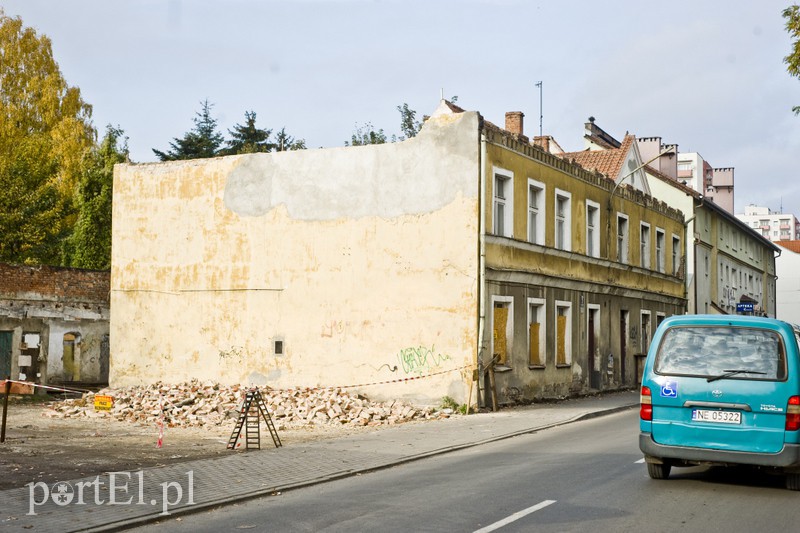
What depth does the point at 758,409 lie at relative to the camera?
9.77 m

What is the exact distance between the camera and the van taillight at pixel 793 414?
963cm

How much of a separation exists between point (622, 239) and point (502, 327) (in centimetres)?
1067

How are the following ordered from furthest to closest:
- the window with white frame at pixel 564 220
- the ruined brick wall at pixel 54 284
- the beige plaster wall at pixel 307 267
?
the ruined brick wall at pixel 54 284 → the window with white frame at pixel 564 220 → the beige plaster wall at pixel 307 267

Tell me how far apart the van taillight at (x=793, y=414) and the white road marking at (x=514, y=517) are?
2708 mm

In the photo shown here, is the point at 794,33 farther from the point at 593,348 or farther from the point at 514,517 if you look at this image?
the point at 593,348

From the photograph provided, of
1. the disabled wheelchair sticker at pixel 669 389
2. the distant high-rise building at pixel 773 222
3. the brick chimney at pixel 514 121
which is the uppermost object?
the distant high-rise building at pixel 773 222

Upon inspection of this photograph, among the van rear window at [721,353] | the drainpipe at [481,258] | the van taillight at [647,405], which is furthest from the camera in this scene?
the drainpipe at [481,258]

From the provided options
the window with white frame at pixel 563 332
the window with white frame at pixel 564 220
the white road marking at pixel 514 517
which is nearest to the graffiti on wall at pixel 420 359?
the window with white frame at pixel 563 332

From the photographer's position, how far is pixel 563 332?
27.3 meters

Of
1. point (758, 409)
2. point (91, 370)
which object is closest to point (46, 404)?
point (91, 370)

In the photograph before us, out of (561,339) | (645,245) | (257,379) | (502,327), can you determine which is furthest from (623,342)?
(257,379)

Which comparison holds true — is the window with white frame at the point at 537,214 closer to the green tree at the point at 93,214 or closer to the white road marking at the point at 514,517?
the white road marking at the point at 514,517

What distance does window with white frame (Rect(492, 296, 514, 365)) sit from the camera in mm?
23141

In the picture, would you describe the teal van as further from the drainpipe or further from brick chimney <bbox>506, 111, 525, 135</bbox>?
brick chimney <bbox>506, 111, 525, 135</bbox>
